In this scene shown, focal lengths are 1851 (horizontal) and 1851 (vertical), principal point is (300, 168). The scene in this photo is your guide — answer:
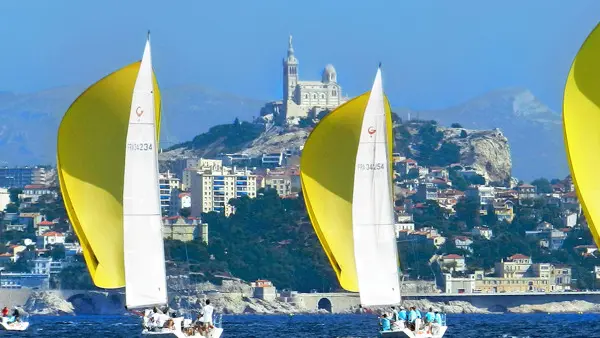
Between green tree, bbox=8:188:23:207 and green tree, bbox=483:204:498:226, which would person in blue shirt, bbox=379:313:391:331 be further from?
green tree, bbox=8:188:23:207

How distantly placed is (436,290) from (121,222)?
10801cm

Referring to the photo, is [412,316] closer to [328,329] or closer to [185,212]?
[328,329]

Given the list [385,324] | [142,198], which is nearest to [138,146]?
[142,198]

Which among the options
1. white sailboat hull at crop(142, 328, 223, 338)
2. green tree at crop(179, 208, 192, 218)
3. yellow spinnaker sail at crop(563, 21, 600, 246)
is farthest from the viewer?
green tree at crop(179, 208, 192, 218)

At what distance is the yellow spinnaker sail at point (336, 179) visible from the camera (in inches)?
1751

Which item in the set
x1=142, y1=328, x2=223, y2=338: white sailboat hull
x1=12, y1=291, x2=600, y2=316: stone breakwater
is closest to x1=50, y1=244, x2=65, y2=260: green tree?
x1=12, y1=291, x2=600, y2=316: stone breakwater

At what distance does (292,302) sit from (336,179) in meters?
92.7

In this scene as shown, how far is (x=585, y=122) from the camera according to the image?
1271 inches

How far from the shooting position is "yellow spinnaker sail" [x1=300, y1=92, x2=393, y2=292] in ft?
146

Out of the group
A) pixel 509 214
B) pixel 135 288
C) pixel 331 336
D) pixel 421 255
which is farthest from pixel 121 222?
pixel 509 214

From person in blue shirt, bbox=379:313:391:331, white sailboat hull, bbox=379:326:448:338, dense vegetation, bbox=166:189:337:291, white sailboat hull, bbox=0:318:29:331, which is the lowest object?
white sailboat hull, bbox=379:326:448:338

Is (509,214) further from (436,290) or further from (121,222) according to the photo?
(121,222)

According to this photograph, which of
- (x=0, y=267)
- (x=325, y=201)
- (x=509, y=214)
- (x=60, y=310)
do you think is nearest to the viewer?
(x=325, y=201)

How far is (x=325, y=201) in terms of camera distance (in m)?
45.1
